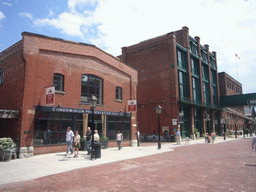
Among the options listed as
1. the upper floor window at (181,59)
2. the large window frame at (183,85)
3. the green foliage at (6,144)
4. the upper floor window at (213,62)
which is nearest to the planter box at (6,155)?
the green foliage at (6,144)

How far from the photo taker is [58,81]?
16.0 metres

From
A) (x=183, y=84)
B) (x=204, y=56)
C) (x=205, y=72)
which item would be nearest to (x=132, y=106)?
(x=183, y=84)

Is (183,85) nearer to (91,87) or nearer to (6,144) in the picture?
(91,87)

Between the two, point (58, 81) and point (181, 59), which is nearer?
point (58, 81)

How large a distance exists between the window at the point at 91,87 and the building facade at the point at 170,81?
50.3 ft

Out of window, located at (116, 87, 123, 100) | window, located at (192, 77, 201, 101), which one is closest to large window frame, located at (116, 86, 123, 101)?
window, located at (116, 87, 123, 100)

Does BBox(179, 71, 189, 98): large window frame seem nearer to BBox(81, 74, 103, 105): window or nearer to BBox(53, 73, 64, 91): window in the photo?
BBox(81, 74, 103, 105): window

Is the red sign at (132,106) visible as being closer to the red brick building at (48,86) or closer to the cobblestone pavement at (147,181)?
the red brick building at (48,86)

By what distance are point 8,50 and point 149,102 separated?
23.2m

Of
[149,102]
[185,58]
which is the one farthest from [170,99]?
[185,58]

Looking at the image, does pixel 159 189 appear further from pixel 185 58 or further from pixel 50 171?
pixel 185 58

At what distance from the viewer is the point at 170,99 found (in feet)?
106

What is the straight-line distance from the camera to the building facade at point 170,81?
32625mm

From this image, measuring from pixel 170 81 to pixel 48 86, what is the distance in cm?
2224
